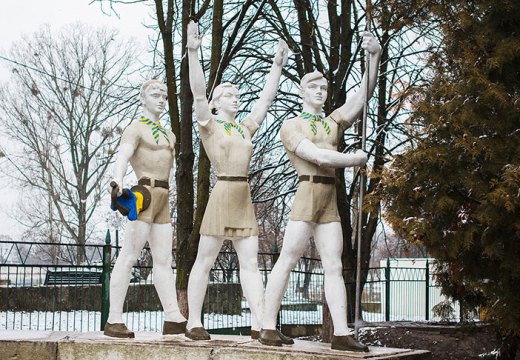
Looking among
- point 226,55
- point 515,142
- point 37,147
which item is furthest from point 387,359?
point 37,147

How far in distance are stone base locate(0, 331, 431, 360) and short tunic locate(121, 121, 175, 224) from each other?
1.02 m

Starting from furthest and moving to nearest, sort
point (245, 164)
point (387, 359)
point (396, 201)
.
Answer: point (396, 201), point (245, 164), point (387, 359)

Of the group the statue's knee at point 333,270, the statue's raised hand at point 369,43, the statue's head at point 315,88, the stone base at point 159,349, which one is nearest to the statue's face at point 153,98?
the statue's head at point 315,88

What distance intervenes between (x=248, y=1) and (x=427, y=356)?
18.1 feet

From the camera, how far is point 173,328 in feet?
21.2

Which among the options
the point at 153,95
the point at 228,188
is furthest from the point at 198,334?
the point at 153,95

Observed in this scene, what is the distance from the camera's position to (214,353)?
581cm

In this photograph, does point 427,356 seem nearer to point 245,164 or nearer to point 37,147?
point 245,164

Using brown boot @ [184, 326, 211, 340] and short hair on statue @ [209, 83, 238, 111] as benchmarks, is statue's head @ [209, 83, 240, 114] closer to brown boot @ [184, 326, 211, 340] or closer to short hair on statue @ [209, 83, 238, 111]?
short hair on statue @ [209, 83, 238, 111]

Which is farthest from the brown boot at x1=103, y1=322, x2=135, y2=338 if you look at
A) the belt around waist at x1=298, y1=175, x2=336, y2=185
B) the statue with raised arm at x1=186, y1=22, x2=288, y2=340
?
the belt around waist at x1=298, y1=175, x2=336, y2=185

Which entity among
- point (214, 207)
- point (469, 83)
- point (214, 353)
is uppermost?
point (469, 83)

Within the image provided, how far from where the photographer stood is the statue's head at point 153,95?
6.52 meters

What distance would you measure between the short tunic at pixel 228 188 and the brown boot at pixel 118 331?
3.43 feet

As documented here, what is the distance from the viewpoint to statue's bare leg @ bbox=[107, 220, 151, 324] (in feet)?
20.7
